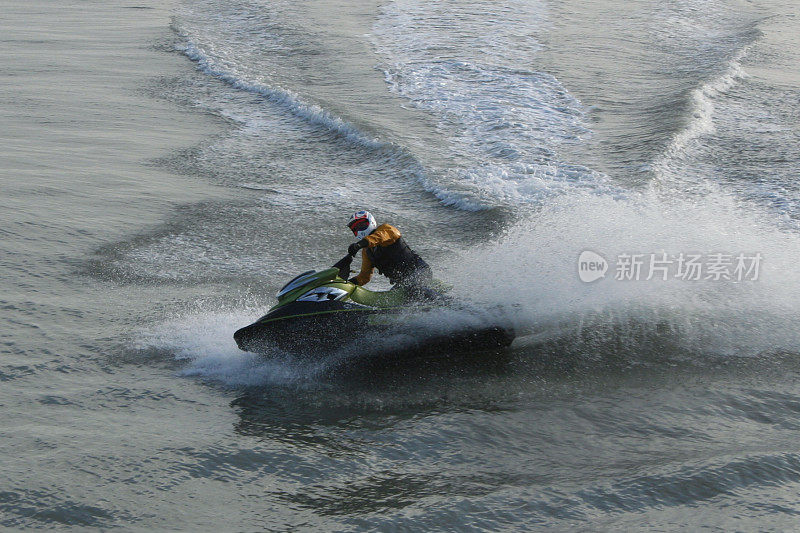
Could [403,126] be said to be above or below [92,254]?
above

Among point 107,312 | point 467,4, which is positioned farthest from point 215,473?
point 467,4

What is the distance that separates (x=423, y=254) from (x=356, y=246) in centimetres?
410

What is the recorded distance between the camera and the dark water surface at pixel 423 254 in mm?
6898

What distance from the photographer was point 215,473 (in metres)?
7.16

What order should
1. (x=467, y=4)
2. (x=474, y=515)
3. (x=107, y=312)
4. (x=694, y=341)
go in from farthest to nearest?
(x=467, y=4) < (x=107, y=312) < (x=694, y=341) < (x=474, y=515)

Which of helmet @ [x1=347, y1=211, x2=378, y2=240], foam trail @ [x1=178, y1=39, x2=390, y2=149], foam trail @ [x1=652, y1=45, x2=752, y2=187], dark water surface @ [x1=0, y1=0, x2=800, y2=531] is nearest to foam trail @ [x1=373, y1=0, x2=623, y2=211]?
dark water surface @ [x1=0, y1=0, x2=800, y2=531]

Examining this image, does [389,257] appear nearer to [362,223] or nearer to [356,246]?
[362,223]

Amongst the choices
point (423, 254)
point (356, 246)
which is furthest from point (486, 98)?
point (356, 246)

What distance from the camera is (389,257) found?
359 inches

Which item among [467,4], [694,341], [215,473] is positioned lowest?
[215,473]

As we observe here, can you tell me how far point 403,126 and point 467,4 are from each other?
11.4 metres

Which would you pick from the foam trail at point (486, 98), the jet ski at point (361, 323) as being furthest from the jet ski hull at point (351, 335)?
the foam trail at point (486, 98)

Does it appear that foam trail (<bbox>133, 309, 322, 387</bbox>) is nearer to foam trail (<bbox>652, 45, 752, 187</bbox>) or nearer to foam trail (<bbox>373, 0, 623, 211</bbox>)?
foam trail (<bbox>373, 0, 623, 211</bbox>)

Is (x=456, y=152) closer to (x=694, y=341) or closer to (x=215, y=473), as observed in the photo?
(x=694, y=341)
